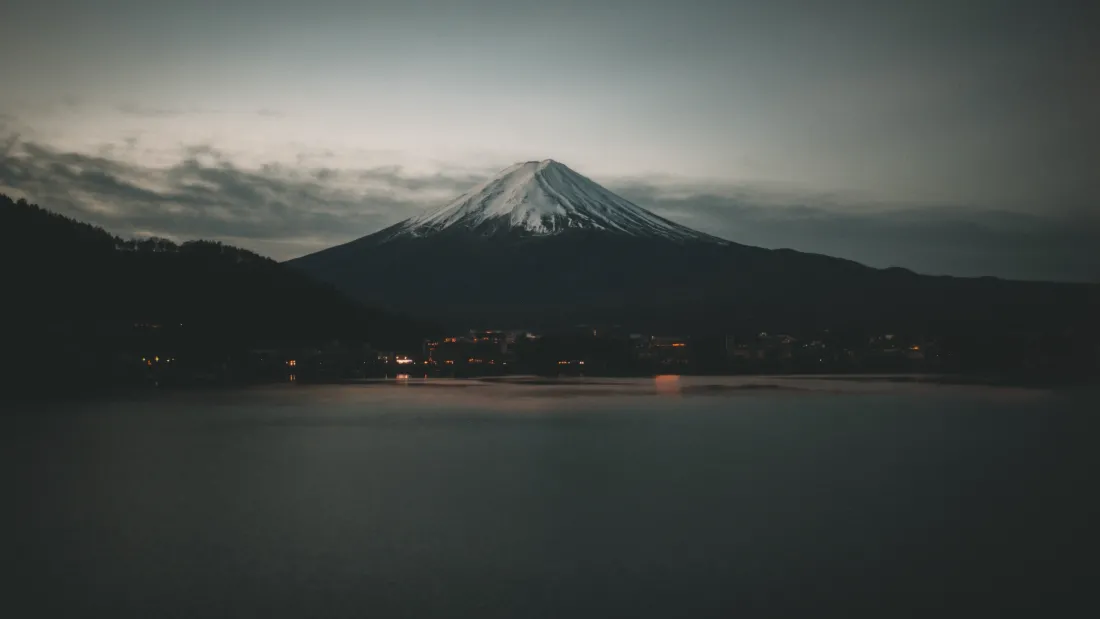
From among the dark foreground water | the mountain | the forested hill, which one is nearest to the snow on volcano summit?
the mountain

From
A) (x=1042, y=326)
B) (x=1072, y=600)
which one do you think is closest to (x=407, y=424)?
(x=1072, y=600)

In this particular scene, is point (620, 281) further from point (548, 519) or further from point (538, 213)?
point (548, 519)

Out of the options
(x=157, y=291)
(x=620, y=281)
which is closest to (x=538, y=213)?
(x=620, y=281)

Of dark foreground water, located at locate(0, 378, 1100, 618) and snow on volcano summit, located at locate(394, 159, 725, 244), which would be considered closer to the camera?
dark foreground water, located at locate(0, 378, 1100, 618)

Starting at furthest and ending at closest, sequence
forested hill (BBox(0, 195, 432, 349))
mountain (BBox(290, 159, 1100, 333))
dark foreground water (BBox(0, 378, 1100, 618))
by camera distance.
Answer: mountain (BBox(290, 159, 1100, 333)) < forested hill (BBox(0, 195, 432, 349)) < dark foreground water (BBox(0, 378, 1100, 618))

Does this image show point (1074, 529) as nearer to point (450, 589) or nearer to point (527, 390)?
point (450, 589)

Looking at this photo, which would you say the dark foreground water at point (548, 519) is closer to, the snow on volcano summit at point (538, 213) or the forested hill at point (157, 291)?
the forested hill at point (157, 291)

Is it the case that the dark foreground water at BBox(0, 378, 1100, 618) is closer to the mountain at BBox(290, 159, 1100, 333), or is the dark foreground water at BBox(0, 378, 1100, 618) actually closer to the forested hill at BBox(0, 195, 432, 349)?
the forested hill at BBox(0, 195, 432, 349)

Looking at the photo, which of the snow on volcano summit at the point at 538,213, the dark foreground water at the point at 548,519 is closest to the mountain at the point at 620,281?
the snow on volcano summit at the point at 538,213
